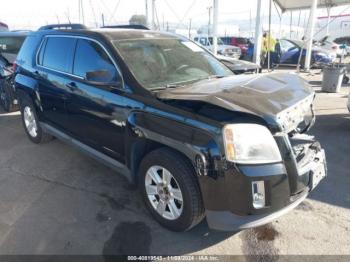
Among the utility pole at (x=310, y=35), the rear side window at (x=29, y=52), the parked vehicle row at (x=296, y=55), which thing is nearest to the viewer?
the rear side window at (x=29, y=52)

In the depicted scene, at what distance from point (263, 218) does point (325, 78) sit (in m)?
8.10

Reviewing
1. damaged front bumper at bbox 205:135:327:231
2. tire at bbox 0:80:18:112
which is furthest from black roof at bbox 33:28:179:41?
tire at bbox 0:80:18:112

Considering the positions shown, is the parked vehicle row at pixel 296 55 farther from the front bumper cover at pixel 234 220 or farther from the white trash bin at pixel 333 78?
the front bumper cover at pixel 234 220

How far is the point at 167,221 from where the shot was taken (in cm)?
312

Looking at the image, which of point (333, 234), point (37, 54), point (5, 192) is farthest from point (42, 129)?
point (333, 234)

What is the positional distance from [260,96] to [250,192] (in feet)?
2.82

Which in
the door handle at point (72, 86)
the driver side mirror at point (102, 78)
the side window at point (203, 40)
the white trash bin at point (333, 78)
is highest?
the driver side mirror at point (102, 78)

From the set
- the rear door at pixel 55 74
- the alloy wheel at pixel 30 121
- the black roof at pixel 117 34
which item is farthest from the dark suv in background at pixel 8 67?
the black roof at pixel 117 34

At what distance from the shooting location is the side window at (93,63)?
3.33 metres

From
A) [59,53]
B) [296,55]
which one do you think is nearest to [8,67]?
[59,53]

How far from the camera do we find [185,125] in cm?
272

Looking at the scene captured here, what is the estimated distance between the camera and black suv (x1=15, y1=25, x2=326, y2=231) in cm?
255

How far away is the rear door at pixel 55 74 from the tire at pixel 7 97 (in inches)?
125

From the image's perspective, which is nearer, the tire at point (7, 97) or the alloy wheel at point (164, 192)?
the alloy wheel at point (164, 192)
